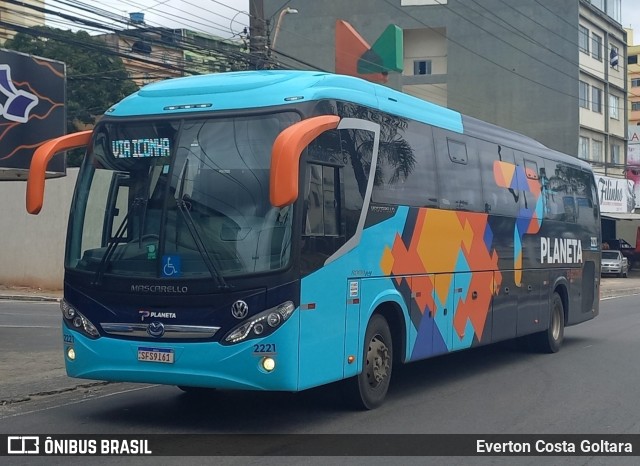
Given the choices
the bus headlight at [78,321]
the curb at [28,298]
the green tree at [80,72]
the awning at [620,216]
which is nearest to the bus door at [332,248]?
the bus headlight at [78,321]

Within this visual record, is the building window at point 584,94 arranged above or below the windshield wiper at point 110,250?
above

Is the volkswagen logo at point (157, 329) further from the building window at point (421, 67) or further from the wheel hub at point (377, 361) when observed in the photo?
the building window at point (421, 67)

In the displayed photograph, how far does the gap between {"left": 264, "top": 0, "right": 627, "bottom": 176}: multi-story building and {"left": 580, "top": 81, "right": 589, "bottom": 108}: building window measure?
0.20 feet

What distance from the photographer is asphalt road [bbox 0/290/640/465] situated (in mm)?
8789

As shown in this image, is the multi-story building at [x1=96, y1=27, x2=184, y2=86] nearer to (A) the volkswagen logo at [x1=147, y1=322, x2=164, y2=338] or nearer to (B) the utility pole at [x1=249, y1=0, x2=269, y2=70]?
(B) the utility pole at [x1=249, y1=0, x2=269, y2=70]

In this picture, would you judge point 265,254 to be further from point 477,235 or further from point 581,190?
point 581,190

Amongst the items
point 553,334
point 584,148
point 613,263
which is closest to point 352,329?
point 553,334

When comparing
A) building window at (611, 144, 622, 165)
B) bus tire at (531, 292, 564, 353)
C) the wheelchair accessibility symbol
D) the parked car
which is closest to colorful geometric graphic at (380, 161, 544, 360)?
bus tire at (531, 292, 564, 353)

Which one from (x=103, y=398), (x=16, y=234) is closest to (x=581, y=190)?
(x=103, y=398)

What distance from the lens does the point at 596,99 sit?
57.3m

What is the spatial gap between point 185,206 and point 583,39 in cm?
5146

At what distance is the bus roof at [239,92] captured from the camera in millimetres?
8836

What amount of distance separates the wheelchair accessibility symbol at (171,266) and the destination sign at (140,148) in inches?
41.6

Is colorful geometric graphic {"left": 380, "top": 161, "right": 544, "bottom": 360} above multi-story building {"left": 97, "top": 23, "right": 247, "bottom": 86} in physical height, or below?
below
